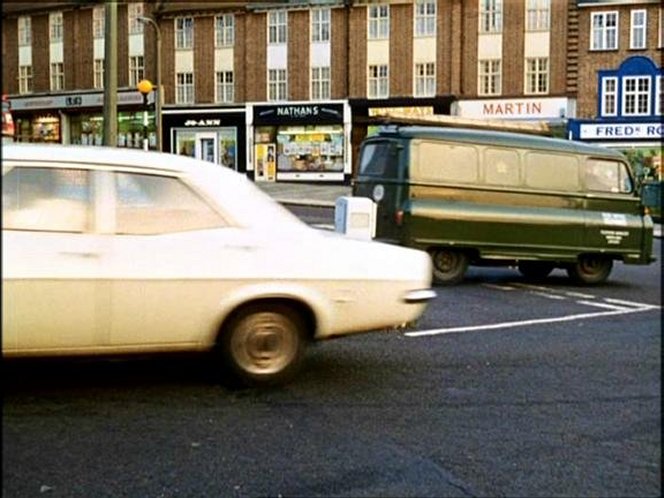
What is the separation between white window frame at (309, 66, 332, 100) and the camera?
4231cm

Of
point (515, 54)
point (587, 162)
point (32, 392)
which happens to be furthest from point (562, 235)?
point (515, 54)

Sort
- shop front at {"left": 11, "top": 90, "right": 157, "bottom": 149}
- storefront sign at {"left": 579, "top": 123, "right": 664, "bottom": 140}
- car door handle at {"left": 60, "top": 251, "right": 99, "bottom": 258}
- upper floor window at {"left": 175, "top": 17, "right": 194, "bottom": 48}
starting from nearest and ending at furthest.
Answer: car door handle at {"left": 60, "top": 251, "right": 99, "bottom": 258}
storefront sign at {"left": 579, "top": 123, "right": 664, "bottom": 140}
shop front at {"left": 11, "top": 90, "right": 157, "bottom": 149}
upper floor window at {"left": 175, "top": 17, "right": 194, "bottom": 48}

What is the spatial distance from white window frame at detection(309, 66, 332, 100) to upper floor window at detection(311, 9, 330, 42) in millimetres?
1482

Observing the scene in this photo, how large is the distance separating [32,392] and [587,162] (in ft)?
32.0

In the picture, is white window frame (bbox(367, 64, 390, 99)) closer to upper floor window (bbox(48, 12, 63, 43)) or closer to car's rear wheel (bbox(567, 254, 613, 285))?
upper floor window (bbox(48, 12, 63, 43))

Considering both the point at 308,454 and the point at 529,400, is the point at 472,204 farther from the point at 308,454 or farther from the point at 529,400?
the point at 308,454

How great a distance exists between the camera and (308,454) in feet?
15.0

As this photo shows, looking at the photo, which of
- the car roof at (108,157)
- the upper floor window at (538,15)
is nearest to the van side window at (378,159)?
the car roof at (108,157)

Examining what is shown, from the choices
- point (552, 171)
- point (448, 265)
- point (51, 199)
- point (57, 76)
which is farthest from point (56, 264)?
point (57, 76)

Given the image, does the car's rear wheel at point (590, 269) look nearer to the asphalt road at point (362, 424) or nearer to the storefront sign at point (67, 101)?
the asphalt road at point (362, 424)

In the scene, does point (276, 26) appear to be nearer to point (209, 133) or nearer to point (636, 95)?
point (209, 133)

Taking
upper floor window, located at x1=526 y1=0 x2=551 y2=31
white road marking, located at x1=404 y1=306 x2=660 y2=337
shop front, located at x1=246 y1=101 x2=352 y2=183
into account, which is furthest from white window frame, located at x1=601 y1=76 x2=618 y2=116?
white road marking, located at x1=404 y1=306 x2=660 y2=337

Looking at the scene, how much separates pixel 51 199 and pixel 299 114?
123 feet

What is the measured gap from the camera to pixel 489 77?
133 feet
